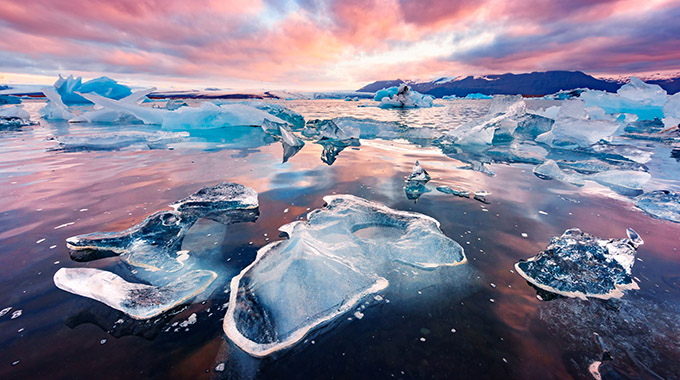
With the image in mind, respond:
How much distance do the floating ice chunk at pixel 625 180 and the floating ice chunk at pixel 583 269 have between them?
290cm

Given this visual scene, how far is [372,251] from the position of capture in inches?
96.0

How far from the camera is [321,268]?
2.06 meters

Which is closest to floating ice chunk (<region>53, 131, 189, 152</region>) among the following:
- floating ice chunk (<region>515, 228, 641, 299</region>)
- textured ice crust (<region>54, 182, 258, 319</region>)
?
textured ice crust (<region>54, 182, 258, 319</region>)

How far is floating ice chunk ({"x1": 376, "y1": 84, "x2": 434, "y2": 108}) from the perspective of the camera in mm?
27636

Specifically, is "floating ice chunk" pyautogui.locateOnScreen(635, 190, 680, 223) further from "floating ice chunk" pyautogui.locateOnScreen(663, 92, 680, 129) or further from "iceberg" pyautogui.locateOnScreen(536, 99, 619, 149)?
"floating ice chunk" pyautogui.locateOnScreen(663, 92, 680, 129)

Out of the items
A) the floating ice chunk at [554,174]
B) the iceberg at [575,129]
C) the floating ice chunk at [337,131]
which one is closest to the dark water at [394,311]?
the floating ice chunk at [554,174]

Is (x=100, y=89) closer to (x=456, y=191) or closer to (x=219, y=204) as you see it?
(x=219, y=204)

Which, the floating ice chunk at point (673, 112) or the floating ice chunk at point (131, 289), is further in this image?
the floating ice chunk at point (673, 112)

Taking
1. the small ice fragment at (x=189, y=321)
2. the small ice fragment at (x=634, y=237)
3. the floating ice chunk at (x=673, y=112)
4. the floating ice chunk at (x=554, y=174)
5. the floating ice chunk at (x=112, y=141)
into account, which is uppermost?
the floating ice chunk at (x=673, y=112)

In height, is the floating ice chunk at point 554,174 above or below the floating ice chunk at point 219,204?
below

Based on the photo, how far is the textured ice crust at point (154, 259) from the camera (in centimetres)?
180

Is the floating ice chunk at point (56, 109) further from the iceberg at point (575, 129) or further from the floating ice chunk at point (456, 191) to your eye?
the iceberg at point (575, 129)

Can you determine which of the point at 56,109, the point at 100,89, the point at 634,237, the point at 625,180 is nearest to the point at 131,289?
the point at 634,237

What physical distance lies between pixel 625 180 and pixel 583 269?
3843 mm
